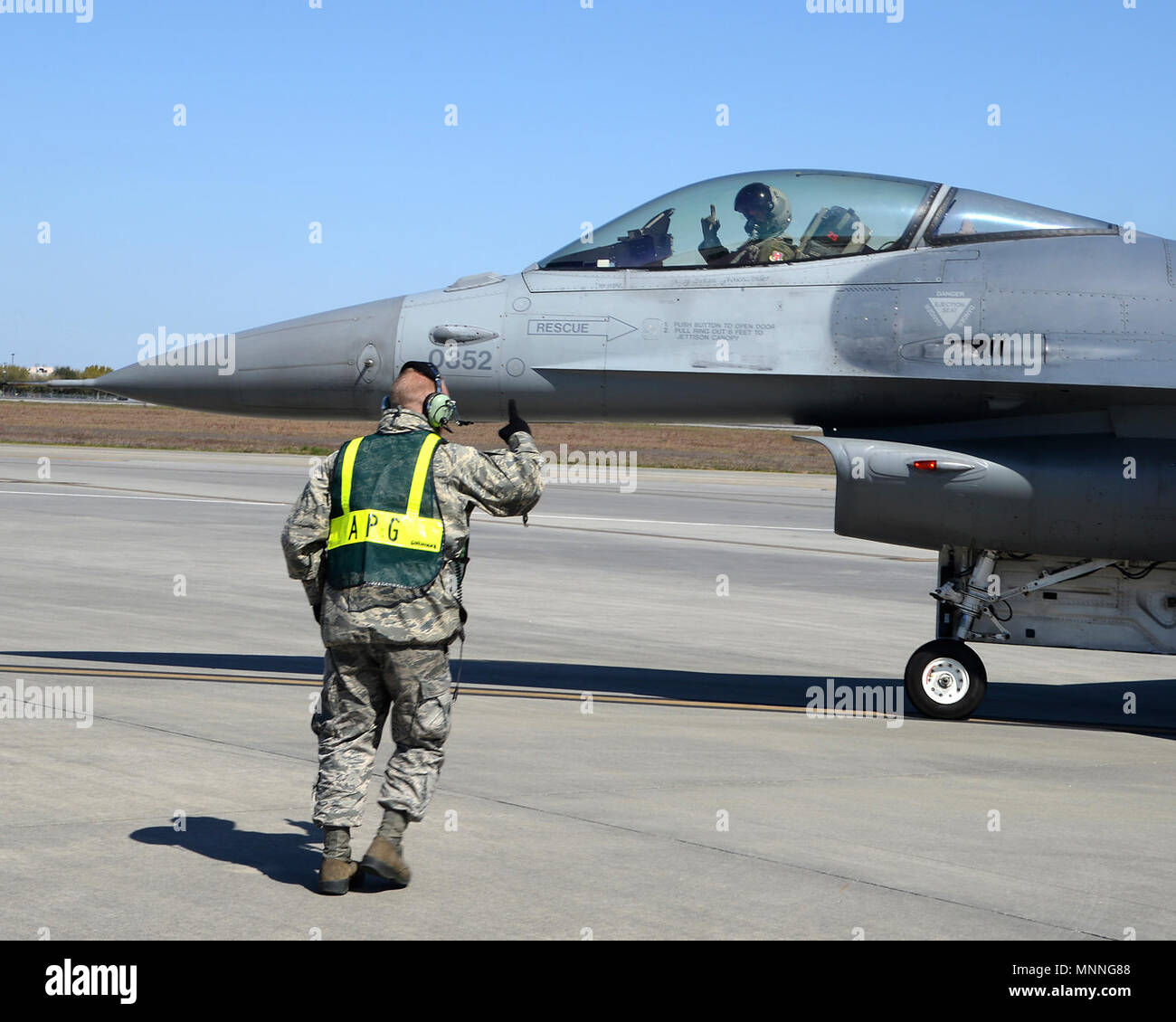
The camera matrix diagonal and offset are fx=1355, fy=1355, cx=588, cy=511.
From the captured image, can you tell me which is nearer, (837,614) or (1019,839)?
(1019,839)

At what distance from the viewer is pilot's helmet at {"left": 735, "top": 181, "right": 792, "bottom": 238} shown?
9.77 m

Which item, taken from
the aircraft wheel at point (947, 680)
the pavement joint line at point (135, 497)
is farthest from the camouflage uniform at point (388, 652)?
the pavement joint line at point (135, 497)

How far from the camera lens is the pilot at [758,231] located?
9.77m

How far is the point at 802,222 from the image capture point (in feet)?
32.1

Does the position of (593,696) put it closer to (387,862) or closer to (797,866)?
(797,866)

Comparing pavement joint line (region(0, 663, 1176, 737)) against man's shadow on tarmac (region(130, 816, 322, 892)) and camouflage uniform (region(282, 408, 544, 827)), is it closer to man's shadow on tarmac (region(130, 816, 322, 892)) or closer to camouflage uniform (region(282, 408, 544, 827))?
man's shadow on tarmac (region(130, 816, 322, 892))

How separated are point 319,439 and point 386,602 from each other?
204 ft

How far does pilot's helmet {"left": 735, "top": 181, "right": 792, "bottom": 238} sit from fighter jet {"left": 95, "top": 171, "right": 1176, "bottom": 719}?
0.01 m

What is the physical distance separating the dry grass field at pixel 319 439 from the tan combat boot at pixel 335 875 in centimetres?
3476

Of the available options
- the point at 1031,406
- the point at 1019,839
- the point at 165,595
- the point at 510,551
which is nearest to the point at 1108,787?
Result: the point at 1019,839

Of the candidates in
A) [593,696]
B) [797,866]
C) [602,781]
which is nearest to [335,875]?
[797,866]

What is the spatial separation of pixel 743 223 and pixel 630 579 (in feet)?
29.4
